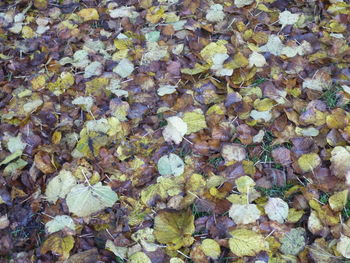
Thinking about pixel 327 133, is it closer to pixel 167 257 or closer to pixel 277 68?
pixel 277 68

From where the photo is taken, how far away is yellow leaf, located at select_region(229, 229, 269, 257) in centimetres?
153

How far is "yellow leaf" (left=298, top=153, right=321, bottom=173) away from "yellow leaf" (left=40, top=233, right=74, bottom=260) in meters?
1.02

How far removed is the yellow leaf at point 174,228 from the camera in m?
1.60


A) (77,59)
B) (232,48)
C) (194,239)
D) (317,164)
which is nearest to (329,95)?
(317,164)

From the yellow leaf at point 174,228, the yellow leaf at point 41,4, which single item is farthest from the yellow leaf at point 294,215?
the yellow leaf at point 41,4

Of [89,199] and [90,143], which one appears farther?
[90,143]

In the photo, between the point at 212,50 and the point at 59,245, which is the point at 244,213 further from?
the point at 212,50

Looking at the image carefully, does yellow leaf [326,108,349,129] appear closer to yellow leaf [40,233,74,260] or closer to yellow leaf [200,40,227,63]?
yellow leaf [200,40,227,63]

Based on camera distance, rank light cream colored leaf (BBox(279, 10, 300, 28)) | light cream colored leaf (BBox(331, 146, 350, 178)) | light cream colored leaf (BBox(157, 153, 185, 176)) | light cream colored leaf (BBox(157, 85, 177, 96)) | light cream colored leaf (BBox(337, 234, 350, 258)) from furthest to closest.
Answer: light cream colored leaf (BBox(279, 10, 300, 28)) < light cream colored leaf (BBox(157, 85, 177, 96)) < light cream colored leaf (BBox(157, 153, 185, 176)) < light cream colored leaf (BBox(331, 146, 350, 178)) < light cream colored leaf (BBox(337, 234, 350, 258))

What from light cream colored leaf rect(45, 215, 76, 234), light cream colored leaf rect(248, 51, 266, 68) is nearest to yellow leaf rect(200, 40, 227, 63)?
light cream colored leaf rect(248, 51, 266, 68)

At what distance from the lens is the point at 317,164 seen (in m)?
1.76

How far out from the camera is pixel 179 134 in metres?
1.94

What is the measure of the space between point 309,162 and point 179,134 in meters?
0.60

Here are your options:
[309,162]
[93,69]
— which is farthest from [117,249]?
[93,69]
